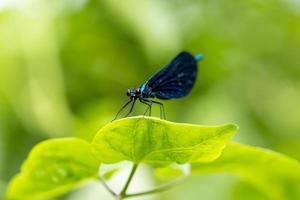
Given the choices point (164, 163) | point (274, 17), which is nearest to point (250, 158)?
point (164, 163)

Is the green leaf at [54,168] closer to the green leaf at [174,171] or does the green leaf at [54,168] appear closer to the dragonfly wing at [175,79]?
the green leaf at [174,171]

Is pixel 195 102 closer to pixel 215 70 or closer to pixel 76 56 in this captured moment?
pixel 215 70

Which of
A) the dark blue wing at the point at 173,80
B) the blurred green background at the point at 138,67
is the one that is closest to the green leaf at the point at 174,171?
the dark blue wing at the point at 173,80

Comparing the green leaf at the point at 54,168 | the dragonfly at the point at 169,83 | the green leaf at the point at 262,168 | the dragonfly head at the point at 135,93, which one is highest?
the dragonfly at the point at 169,83

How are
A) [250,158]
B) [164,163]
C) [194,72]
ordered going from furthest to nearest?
[194,72]
[250,158]
[164,163]

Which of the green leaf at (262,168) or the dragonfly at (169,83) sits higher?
the dragonfly at (169,83)

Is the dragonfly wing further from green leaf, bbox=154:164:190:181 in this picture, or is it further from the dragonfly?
green leaf, bbox=154:164:190:181

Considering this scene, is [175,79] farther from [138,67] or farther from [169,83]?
[138,67]

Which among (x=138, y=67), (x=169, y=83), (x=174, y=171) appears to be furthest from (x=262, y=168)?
(x=138, y=67)
